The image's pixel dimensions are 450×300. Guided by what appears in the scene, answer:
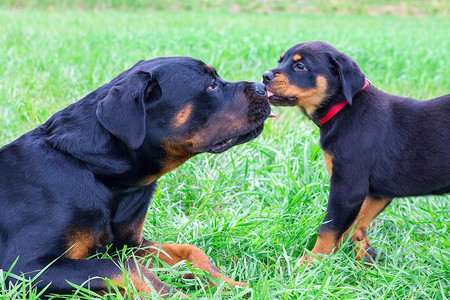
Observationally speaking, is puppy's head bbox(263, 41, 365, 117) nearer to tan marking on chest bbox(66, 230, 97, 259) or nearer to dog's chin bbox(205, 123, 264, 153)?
dog's chin bbox(205, 123, 264, 153)

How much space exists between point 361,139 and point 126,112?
165 cm

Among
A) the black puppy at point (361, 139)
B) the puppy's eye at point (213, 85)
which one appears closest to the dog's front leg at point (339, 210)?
the black puppy at point (361, 139)

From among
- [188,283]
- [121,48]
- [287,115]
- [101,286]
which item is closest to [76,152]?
[101,286]

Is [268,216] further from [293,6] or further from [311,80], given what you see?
[293,6]

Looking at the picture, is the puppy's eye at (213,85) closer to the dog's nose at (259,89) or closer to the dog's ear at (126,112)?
the dog's nose at (259,89)

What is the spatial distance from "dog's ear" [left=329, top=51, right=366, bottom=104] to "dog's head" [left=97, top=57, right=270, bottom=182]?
2.45ft

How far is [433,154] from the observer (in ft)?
10.9

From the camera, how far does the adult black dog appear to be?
2.49m

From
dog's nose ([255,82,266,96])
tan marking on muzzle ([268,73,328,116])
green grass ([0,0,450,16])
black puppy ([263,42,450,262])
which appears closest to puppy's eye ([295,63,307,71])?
black puppy ([263,42,450,262])

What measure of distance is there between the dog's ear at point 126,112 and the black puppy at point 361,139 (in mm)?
1337

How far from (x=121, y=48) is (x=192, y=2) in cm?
2180

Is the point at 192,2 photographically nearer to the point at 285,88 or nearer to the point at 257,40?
the point at 257,40

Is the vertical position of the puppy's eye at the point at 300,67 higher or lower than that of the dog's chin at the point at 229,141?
higher

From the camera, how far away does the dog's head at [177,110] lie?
2539 millimetres
